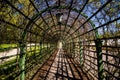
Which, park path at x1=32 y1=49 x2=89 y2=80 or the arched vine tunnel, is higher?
the arched vine tunnel

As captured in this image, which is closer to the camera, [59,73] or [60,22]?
[59,73]

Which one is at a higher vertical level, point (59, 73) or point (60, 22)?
point (60, 22)

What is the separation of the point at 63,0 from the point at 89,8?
217cm

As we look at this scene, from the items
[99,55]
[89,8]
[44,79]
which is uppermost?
[89,8]

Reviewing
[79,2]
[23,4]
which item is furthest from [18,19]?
[79,2]

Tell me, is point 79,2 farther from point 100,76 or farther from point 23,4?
point 100,76

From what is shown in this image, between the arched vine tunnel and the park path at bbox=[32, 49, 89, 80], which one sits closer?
the arched vine tunnel

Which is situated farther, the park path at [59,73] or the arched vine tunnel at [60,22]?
the park path at [59,73]

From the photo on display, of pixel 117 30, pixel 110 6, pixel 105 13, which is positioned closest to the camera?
pixel 117 30

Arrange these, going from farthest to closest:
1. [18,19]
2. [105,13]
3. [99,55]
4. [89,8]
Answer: [89,8] → [18,19] → [105,13] → [99,55]

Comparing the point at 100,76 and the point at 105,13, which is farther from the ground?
the point at 105,13

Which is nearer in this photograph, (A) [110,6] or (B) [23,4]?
(A) [110,6]

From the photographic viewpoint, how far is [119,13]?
7863 millimetres

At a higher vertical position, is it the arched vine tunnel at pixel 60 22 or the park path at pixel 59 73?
the arched vine tunnel at pixel 60 22
